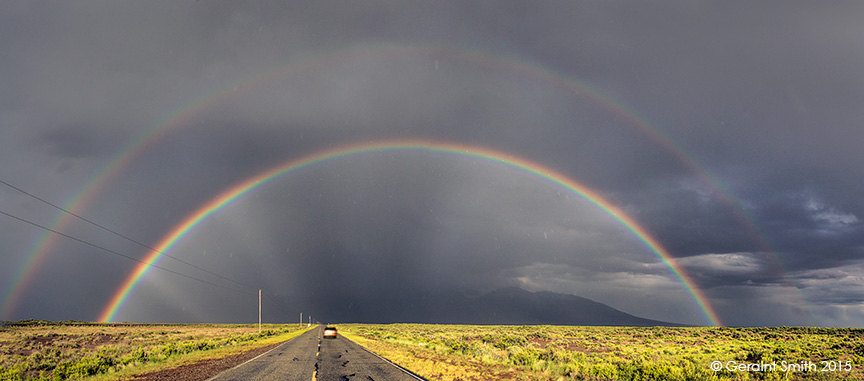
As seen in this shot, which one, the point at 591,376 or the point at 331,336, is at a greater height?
the point at 591,376

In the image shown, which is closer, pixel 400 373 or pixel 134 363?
pixel 400 373

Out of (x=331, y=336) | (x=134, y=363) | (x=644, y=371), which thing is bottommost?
(x=331, y=336)

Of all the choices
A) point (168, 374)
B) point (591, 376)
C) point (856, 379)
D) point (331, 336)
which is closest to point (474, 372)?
point (591, 376)

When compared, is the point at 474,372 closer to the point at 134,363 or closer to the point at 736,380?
the point at 736,380

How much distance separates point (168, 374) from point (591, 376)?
1761 centimetres

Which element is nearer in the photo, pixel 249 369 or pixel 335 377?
pixel 335 377

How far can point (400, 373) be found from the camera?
17359 mm

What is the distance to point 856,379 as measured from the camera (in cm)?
1934

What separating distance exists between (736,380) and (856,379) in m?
6.14

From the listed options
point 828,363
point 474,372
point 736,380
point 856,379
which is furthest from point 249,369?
point 828,363

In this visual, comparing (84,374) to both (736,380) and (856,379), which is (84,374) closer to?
(736,380)

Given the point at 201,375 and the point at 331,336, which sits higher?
the point at 201,375

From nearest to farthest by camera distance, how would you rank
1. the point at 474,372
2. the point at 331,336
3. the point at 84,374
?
the point at 474,372 → the point at 84,374 → the point at 331,336

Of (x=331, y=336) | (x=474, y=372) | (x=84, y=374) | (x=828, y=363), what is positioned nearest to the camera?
(x=474, y=372)
